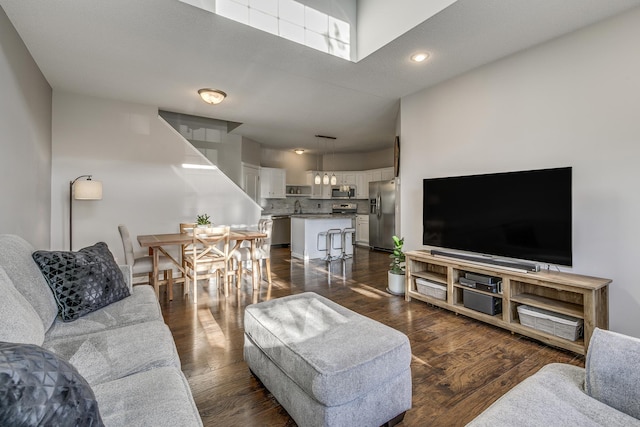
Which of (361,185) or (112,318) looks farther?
(361,185)

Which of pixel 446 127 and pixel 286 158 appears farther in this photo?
pixel 286 158

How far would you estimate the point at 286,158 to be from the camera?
865cm

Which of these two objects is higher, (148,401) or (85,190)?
(85,190)

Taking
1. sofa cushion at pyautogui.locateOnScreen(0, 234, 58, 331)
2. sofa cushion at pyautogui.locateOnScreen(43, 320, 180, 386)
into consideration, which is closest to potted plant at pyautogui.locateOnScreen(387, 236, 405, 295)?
sofa cushion at pyautogui.locateOnScreen(43, 320, 180, 386)

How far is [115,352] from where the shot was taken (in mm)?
1469

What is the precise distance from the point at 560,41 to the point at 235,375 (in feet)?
12.8

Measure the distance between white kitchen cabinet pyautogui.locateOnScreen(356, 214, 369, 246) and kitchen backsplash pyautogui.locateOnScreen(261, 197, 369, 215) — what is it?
22.8 inches

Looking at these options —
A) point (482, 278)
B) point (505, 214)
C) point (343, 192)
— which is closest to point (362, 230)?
point (343, 192)

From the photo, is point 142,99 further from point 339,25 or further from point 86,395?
point 86,395

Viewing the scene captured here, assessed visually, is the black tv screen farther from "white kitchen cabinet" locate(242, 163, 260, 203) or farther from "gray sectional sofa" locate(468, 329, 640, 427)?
"white kitchen cabinet" locate(242, 163, 260, 203)

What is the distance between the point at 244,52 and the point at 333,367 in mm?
2967

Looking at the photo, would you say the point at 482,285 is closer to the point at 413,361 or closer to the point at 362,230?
the point at 413,361

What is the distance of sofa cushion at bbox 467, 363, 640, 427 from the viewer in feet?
3.45

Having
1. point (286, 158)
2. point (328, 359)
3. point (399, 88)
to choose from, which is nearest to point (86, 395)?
point (328, 359)
